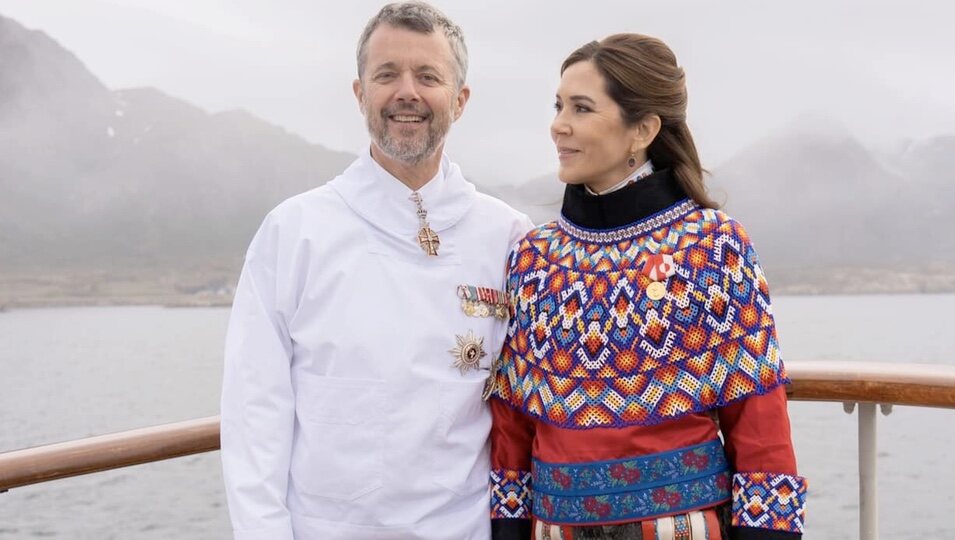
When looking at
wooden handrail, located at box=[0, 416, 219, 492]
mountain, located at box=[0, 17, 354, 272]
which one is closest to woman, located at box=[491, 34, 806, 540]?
wooden handrail, located at box=[0, 416, 219, 492]

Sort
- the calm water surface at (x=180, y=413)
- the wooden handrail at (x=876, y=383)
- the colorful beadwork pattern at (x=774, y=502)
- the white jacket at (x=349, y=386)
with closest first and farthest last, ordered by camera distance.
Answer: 1. the colorful beadwork pattern at (x=774, y=502)
2. the white jacket at (x=349, y=386)
3. the wooden handrail at (x=876, y=383)
4. the calm water surface at (x=180, y=413)

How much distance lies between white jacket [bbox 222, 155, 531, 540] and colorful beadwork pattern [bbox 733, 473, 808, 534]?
1.73 ft

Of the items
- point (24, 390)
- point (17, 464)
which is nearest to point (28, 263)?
point (24, 390)

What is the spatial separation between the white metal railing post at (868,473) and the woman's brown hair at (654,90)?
1.96 feet

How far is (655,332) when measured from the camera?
173 centimetres

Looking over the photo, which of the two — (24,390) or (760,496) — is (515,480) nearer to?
(760,496)

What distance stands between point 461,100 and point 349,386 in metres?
0.69

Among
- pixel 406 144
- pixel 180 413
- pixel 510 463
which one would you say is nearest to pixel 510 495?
pixel 510 463

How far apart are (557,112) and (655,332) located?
51 centimetres

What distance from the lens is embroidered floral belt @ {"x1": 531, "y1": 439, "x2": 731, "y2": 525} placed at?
1698 millimetres

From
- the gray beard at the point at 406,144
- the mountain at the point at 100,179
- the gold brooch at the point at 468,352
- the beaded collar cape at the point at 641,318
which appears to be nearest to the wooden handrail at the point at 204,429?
the beaded collar cape at the point at 641,318

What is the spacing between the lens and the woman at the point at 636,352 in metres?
1.70

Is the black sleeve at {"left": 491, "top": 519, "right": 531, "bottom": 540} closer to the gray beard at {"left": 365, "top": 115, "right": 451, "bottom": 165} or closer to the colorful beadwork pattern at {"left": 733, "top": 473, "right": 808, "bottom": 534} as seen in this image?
the colorful beadwork pattern at {"left": 733, "top": 473, "right": 808, "bottom": 534}

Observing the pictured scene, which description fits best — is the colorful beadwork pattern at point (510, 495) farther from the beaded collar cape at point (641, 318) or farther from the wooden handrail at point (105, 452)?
the wooden handrail at point (105, 452)
